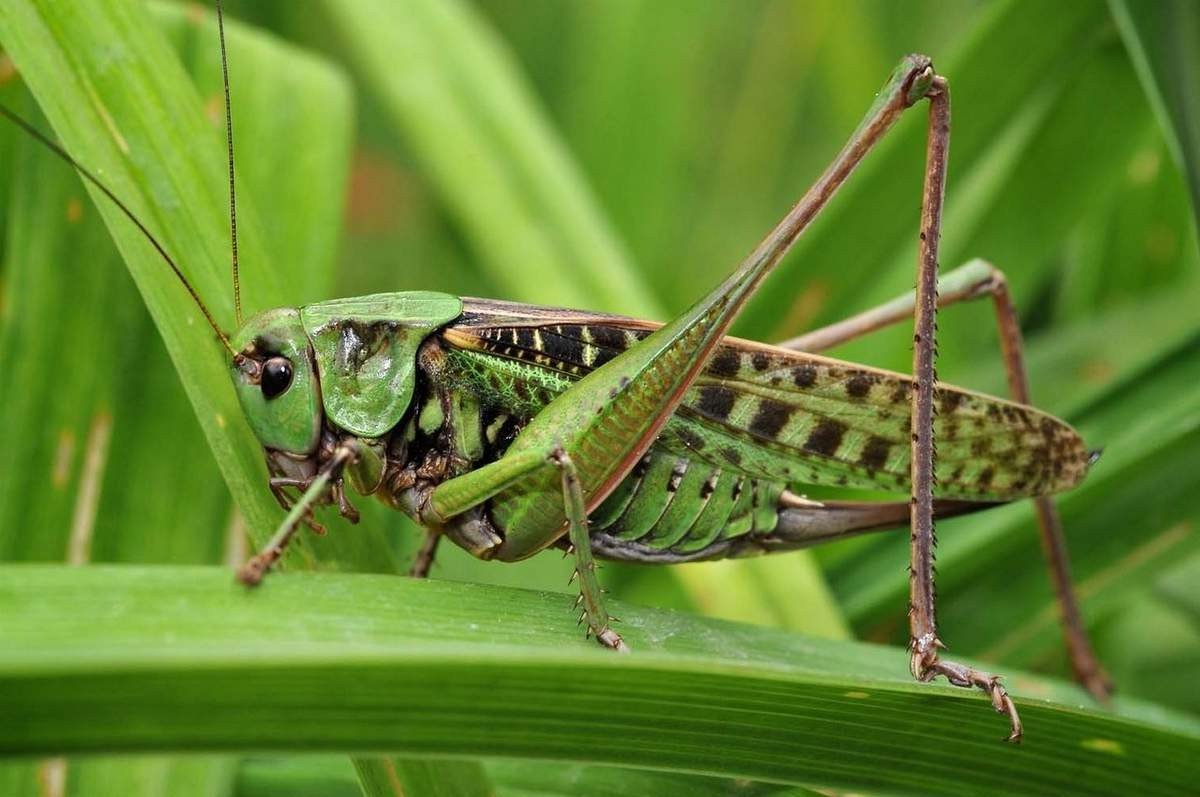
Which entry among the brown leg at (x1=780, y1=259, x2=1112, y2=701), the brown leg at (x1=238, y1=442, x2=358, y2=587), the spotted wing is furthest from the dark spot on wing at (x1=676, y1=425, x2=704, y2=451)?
the brown leg at (x1=238, y1=442, x2=358, y2=587)

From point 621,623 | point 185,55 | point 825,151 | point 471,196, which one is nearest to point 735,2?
point 825,151

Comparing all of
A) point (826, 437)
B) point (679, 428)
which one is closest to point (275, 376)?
point (679, 428)

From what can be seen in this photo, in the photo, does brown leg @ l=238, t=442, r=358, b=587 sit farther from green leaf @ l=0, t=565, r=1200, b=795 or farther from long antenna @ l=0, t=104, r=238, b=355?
long antenna @ l=0, t=104, r=238, b=355

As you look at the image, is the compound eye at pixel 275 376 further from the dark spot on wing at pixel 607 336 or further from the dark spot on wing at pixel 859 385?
the dark spot on wing at pixel 859 385

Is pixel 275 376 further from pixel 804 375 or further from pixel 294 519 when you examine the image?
pixel 804 375

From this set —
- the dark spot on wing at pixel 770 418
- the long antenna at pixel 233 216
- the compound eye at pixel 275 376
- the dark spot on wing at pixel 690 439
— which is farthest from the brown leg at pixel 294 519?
the dark spot on wing at pixel 770 418
